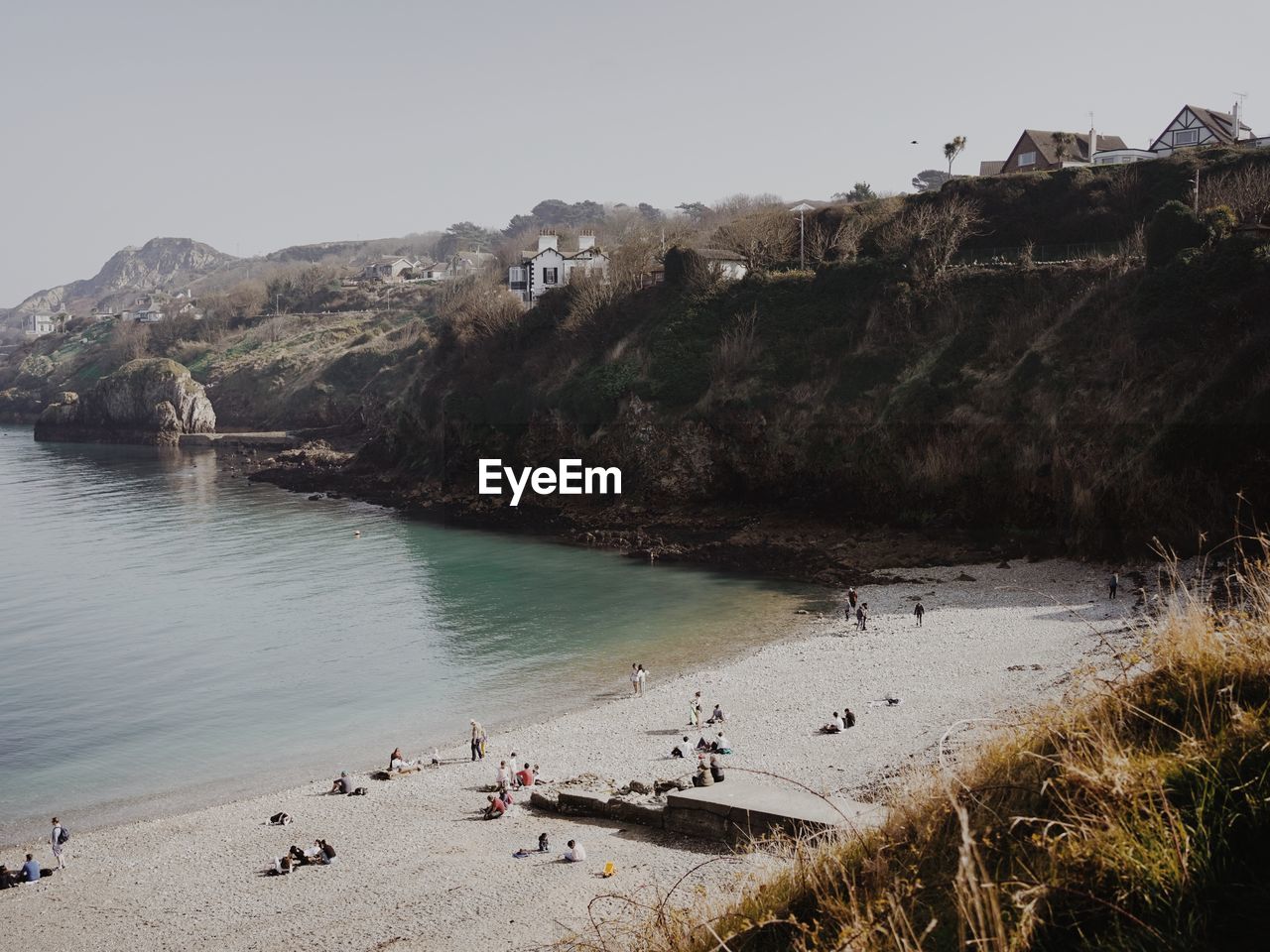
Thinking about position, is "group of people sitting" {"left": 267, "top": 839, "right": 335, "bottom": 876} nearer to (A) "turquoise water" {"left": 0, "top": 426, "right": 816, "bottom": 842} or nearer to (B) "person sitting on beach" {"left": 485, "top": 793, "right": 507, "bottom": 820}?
(B) "person sitting on beach" {"left": 485, "top": 793, "right": 507, "bottom": 820}

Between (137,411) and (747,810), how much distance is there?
116812mm

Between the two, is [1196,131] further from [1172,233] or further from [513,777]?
[513,777]

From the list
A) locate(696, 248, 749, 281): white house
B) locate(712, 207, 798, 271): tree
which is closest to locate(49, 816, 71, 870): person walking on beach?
locate(696, 248, 749, 281): white house

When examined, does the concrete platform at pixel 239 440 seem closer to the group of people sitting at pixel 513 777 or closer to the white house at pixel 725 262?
the white house at pixel 725 262

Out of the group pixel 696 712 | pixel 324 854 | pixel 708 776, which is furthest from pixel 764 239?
pixel 324 854

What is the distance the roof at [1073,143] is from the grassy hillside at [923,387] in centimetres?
1448

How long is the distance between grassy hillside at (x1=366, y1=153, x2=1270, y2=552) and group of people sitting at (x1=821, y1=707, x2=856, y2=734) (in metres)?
18.9

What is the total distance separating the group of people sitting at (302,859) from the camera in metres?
19.8

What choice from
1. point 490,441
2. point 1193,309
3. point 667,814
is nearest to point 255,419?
point 490,441

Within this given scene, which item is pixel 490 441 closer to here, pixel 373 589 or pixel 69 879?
pixel 373 589

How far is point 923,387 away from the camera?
167 feet

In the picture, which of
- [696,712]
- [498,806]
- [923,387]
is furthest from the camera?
[923,387]

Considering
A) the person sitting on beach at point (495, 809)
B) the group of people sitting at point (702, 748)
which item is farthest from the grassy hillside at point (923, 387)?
the person sitting on beach at point (495, 809)

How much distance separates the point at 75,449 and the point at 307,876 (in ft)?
342
